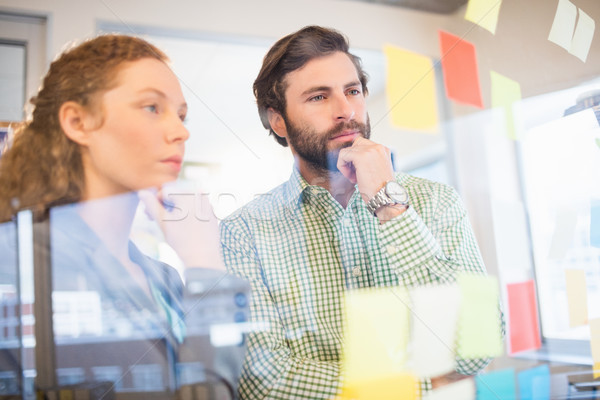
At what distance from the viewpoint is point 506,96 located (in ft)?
2.94

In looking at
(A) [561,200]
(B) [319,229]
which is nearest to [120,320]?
(B) [319,229]

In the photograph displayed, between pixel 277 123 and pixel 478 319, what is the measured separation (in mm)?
407

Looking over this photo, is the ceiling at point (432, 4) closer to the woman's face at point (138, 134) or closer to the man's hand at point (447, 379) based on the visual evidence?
the woman's face at point (138, 134)

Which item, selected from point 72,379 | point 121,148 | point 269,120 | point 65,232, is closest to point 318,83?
point 269,120

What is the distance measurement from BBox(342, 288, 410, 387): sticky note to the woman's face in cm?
30

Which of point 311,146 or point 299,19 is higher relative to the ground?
point 299,19

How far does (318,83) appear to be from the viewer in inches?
28.3

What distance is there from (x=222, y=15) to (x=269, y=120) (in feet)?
0.55

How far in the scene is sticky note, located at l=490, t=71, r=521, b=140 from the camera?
89cm

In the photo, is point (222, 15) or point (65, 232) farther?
point (222, 15)

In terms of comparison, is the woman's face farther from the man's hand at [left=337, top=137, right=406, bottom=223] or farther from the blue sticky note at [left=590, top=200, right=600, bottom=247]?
the blue sticky note at [left=590, top=200, right=600, bottom=247]

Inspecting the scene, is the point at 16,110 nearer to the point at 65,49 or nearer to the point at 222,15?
the point at 65,49

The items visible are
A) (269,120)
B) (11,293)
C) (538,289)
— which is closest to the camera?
(11,293)

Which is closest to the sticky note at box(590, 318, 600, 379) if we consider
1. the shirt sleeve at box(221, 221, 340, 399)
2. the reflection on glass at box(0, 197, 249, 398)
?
the shirt sleeve at box(221, 221, 340, 399)
